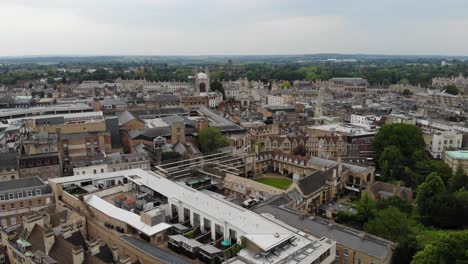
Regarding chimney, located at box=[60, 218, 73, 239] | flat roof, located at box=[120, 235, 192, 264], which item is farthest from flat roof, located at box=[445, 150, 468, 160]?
chimney, located at box=[60, 218, 73, 239]

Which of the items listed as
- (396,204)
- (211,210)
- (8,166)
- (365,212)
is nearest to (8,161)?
(8,166)

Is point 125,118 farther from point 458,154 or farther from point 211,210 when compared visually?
point 458,154

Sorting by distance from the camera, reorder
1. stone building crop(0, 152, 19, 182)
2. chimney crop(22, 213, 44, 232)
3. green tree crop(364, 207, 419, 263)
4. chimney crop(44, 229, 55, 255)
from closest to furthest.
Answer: chimney crop(44, 229, 55, 255)
chimney crop(22, 213, 44, 232)
green tree crop(364, 207, 419, 263)
stone building crop(0, 152, 19, 182)

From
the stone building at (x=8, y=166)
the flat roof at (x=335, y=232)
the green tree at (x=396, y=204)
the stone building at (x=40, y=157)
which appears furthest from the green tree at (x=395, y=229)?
the stone building at (x=8, y=166)

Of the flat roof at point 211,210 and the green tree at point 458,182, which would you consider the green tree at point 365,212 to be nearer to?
the flat roof at point 211,210

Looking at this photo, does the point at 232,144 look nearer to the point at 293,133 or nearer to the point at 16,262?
the point at 293,133

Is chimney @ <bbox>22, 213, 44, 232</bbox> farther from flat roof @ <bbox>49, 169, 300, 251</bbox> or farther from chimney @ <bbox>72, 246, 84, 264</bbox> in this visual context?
chimney @ <bbox>72, 246, 84, 264</bbox>
